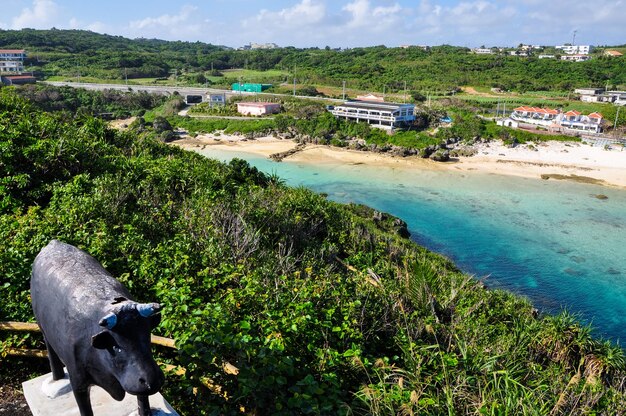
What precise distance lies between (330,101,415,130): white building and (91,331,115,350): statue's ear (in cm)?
6370

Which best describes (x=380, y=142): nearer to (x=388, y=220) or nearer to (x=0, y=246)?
(x=388, y=220)

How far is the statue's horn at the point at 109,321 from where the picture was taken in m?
3.96

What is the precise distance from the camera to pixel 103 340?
4.13 meters

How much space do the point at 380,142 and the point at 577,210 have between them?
27857 mm

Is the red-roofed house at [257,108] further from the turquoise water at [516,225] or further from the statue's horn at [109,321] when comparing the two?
the statue's horn at [109,321]

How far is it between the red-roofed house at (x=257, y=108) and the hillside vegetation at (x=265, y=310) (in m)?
61.4

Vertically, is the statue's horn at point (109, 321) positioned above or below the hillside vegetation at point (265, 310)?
above

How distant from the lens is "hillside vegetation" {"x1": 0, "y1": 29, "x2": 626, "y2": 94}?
335ft

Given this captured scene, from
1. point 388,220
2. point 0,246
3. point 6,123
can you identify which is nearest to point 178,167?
point 6,123

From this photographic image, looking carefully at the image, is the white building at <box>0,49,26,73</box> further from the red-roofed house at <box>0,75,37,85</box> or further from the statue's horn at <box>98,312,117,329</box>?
the statue's horn at <box>98,312,117,329</box>

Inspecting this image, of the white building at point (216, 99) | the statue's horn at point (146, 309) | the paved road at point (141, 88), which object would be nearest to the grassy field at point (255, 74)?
the paved road at point (141, 88)

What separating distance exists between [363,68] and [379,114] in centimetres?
5535

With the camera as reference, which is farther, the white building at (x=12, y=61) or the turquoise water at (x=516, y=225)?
the white building at (x=12, y=61)

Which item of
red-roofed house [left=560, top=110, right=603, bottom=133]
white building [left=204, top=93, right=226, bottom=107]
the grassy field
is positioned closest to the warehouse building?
white building [left=204, top=93, right=226, bottom=107]
